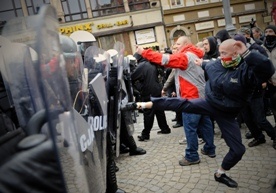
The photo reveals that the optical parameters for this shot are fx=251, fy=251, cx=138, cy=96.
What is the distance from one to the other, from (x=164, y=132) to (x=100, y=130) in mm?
3507

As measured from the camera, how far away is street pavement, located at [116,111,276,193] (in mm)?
2924

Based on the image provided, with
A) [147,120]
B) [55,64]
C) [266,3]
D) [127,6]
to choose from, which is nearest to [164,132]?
[147,120]

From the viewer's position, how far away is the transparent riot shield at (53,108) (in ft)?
2.81

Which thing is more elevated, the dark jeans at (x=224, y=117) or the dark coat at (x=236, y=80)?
the dark coat at (x=236, y=80)

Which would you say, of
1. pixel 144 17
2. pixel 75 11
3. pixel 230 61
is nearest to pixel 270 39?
pixel 230 61

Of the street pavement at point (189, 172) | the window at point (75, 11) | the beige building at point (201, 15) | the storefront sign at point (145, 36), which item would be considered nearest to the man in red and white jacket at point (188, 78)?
the street pavement at point (189, 172)

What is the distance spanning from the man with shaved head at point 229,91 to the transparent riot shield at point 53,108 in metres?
1.29

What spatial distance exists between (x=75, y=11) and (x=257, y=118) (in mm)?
20569

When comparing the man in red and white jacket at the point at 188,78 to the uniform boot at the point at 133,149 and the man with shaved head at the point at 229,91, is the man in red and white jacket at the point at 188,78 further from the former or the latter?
the uniform boot at the point at 133,149

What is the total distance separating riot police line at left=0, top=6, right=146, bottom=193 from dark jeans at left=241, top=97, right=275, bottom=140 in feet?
7.23

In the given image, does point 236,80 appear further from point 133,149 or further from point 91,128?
point 133,149

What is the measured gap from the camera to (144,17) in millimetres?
21562

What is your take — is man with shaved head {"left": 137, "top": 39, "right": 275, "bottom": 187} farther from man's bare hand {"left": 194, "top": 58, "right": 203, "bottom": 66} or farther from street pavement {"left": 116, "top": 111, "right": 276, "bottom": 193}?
man's bare hand {"left": 194, "top": 58, "right": 203, "bottom": 66}

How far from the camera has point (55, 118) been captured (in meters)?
0.95
